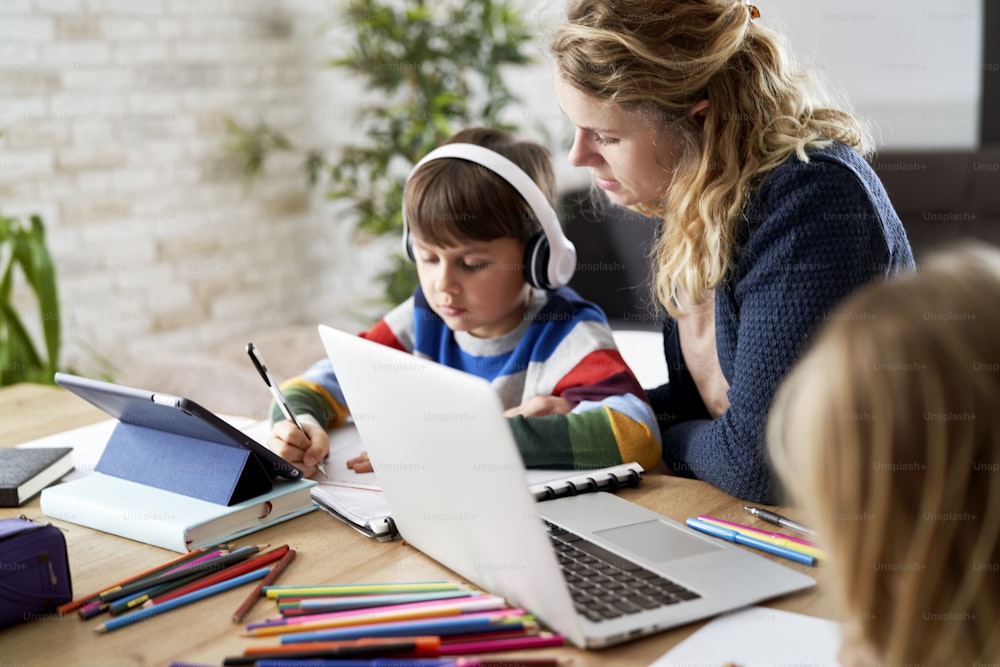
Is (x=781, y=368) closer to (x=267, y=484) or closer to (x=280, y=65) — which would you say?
(x=267, y=484)

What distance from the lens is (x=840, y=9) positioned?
12.0 ft

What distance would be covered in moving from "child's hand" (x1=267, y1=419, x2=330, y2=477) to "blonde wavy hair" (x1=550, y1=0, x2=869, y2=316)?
0.54 meters

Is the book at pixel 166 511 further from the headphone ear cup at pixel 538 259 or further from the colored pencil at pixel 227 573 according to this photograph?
the headphone ear cup at pixel 538 259

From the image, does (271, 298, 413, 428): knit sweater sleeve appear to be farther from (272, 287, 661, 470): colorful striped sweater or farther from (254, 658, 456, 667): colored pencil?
(254, 658, 456, 667): colored pencil

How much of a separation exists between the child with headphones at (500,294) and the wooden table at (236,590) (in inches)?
8.3

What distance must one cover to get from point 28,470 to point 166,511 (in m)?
0.31

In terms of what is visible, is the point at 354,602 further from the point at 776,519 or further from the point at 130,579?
the point at 776,519

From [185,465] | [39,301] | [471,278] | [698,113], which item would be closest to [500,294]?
[471,278]

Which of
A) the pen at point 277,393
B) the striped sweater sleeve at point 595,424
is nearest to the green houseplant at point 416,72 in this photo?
the striped sweater sleeve at point 595,424

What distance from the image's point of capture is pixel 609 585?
36.7 inches

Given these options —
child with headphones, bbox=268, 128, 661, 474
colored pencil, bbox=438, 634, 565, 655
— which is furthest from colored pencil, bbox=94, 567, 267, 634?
child with headphones, bbox=268, 128, 661, 474

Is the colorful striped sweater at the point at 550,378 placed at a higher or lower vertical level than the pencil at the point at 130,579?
Answer: higher

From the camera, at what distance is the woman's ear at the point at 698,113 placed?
132 centimetres

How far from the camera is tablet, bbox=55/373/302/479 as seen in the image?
1110 millimetres
